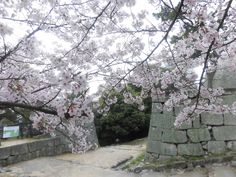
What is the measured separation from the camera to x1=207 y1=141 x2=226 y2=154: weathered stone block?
6887 mm

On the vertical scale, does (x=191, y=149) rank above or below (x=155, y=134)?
below

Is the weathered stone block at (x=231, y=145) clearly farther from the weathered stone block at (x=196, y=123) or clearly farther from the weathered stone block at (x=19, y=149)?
the weathered stone block at (x=19, y=149)

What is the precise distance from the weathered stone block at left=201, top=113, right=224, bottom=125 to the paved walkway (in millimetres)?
872

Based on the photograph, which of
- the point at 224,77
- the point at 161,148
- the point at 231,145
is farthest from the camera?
the point at 161,148

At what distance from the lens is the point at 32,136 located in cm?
972

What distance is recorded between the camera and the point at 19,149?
8.12m

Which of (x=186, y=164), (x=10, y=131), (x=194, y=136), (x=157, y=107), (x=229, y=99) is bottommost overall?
(x=186, y=164)

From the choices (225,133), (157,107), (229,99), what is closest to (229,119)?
(225,133)

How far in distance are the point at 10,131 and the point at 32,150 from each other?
3.82ft

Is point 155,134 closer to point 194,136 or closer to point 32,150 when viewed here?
point 194,136

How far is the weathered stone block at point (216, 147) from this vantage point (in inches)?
271

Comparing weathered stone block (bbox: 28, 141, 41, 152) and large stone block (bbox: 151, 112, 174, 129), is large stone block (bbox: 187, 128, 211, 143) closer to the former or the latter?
large stone block (bbox: 151, 112, 174, 129)

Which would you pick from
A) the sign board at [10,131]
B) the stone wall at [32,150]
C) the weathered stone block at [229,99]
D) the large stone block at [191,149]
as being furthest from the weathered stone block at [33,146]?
the weathered stone block at [229,99]

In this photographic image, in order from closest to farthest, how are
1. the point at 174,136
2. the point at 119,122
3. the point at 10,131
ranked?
1. the point at 174,136
2. the point at 10,131
3. the point at 119,122
